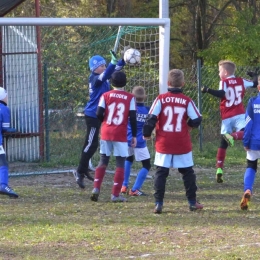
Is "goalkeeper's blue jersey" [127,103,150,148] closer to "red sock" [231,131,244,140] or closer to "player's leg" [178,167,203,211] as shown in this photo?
"player's leg" [178,167,203,211]

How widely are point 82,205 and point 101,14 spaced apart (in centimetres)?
1606

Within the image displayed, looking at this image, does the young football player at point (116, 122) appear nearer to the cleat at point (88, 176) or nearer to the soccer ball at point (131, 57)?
the soccer ball at point (131, 57)

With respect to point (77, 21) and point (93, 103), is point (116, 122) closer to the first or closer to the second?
point (93, 103)

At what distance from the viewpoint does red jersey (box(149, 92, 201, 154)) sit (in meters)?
8.17

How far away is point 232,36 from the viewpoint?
22000 mm

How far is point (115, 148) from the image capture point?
29.4 feet

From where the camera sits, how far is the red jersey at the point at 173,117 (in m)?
8.17

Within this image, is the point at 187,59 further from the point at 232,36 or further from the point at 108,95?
the point at 108,95

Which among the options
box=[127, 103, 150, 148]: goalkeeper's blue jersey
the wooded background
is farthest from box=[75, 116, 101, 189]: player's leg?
the wooded background

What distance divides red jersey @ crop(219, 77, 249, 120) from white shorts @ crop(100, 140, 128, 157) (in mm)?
2402

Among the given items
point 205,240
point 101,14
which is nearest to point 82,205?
point 205,240

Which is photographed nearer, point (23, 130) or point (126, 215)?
point (126, 215)

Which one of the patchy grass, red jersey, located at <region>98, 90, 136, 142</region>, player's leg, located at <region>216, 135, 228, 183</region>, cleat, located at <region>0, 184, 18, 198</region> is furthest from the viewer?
player's leg, located at <region>216, 135, 228, 183</region>

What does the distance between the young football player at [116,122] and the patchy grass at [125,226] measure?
0.43 meters
